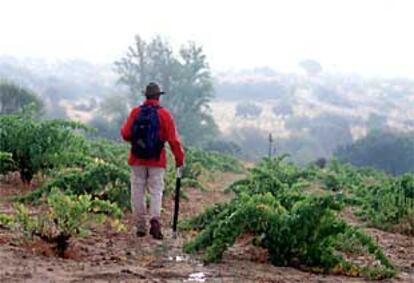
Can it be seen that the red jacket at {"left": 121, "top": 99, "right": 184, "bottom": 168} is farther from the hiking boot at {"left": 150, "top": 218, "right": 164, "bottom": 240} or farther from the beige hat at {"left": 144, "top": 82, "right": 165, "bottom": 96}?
the hiking boot at {"left": 150, "top": 218, "right": 164, "bottom": 240}

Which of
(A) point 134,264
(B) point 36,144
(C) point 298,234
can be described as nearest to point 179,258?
(A) point 134,264

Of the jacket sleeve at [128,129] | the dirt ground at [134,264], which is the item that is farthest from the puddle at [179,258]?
the jacket sleeve at [128,129]

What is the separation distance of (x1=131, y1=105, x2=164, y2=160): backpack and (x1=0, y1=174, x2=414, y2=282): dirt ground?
898 millimetres

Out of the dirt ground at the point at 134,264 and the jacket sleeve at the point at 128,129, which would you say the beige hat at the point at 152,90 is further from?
the dirt ground at the point at 134,264

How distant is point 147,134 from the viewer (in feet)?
28.1

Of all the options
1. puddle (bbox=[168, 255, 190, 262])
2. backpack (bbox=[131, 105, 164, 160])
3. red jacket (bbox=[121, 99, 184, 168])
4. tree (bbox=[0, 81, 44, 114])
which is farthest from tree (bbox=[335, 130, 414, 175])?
puddle (bbox=[168, 255, 190, 262])

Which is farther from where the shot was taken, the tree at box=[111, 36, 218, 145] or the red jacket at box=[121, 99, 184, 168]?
the tree at box=[111, 36, 218, 145]

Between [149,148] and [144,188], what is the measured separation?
542 mm

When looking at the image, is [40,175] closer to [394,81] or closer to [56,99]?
[56,99]

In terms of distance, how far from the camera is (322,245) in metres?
7.50

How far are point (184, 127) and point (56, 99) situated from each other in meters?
39.9

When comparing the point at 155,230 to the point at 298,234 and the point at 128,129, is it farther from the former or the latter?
the point at 298,234

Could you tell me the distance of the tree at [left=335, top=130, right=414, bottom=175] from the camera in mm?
49969

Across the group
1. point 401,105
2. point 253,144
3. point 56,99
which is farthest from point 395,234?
point 401,105
